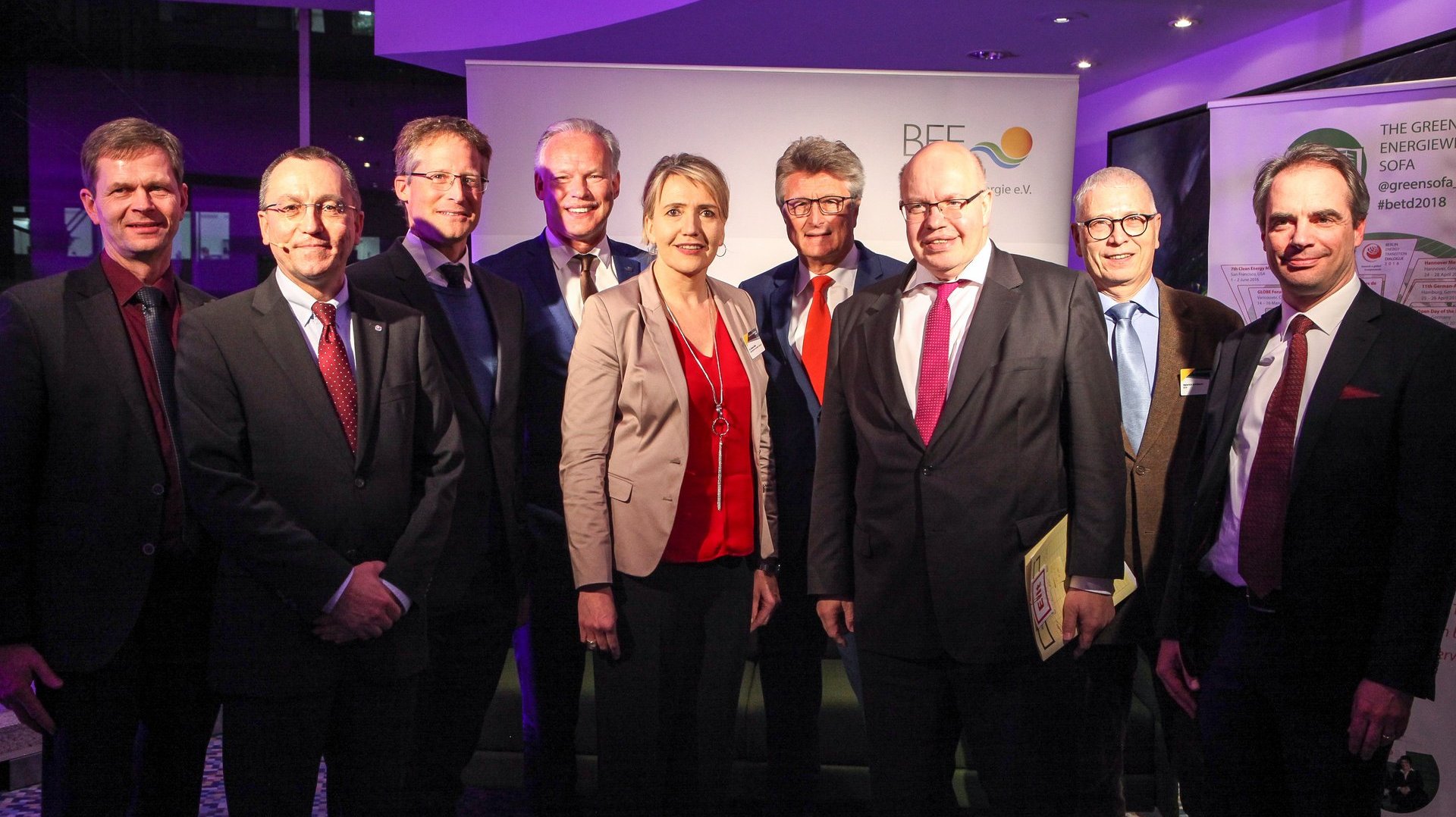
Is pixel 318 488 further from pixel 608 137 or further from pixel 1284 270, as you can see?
pixel 1284 270

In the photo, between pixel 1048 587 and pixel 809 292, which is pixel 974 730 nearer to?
pixel 1048 587

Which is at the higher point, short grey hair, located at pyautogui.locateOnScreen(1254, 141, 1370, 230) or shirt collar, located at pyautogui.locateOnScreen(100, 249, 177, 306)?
short grey hair, located at pyautogui.locateOnScreen(1254, 141, 1370, 230)

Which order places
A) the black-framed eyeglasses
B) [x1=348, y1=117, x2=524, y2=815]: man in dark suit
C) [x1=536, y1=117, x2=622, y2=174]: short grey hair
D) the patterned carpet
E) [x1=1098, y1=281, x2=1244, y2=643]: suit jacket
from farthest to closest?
the patterned carpet → [x1=536, y1=117, x2=622, y2=174]: short grey hair → the black-framed eyeglasses → [x1=1098, y1=281, x2=1244, y2=643]: suit jacket → [x1=348, y1=117, x2=524, y2=815]: man in dark suit

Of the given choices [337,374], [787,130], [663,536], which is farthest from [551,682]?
[787,130]

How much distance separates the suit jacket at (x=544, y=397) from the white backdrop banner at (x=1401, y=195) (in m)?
2.34

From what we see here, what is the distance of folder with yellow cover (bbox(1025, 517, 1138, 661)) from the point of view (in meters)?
2.05

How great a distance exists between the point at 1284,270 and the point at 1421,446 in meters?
0.47

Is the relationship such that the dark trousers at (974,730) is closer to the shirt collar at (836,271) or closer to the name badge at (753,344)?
the name badge at (753,344)

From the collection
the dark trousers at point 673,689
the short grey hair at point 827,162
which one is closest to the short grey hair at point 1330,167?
the short grey hair at point 827,162

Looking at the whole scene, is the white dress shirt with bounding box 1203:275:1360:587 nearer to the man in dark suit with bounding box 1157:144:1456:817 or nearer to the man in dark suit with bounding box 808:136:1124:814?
the man in dark suit with bounding box 1157:144:1456:817

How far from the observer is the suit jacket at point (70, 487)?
2.06 m

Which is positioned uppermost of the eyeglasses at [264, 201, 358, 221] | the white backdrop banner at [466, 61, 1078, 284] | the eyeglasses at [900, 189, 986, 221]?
the white backdrop banner at [466, 61, 1078, 284]

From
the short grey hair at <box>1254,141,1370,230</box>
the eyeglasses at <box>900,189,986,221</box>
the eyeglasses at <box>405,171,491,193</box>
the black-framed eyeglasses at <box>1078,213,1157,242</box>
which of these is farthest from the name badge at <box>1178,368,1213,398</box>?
the eyeglasses at <box>405,171,491,193</box>

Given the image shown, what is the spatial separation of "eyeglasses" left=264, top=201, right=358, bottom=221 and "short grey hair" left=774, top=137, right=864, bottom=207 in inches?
54.1
